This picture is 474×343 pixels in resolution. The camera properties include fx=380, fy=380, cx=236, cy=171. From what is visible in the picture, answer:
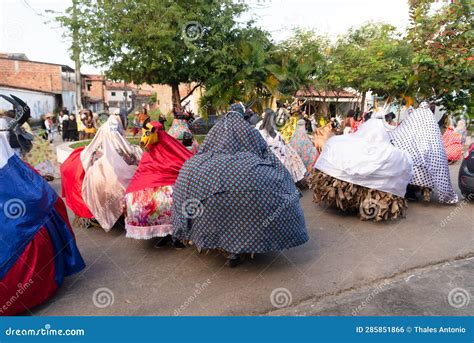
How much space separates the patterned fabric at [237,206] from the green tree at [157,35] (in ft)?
29.6

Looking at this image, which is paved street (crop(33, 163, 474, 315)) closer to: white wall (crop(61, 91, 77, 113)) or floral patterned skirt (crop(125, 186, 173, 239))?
floral patterned skirt (crop(125, 186, 173, 239))

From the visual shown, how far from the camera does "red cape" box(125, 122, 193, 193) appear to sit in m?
4.59

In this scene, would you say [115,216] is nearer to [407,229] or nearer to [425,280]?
[425,280]

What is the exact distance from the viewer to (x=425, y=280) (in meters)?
3.90

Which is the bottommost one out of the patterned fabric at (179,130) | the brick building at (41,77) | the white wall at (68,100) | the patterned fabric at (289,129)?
the white wall at (68,100)

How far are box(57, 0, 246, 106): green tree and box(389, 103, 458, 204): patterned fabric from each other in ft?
25.9

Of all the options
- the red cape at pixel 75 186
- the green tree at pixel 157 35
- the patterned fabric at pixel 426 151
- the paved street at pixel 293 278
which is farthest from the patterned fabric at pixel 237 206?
the green tree at pixel 157 35

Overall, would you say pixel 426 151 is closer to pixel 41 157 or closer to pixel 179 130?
pixel 179 130

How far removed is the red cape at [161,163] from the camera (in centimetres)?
459

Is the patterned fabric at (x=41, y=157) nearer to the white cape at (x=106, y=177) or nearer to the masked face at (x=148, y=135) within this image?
the white cape at (x=106, y=177)

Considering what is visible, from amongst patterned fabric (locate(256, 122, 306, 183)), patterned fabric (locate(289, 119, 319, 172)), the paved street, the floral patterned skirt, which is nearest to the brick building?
patterned fabric (locate(289, 119, 319, 172))

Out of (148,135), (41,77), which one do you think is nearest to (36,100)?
(41,77)

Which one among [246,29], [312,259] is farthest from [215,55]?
[312,259]

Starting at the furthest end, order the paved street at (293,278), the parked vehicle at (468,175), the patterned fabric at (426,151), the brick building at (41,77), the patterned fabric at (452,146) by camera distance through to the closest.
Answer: the brick building at (41,77) → the patterned fabric at (452,146) → the parked vehicle at (468,175) → the patterned fabric at (426,151) → the paved street at (293,278)
